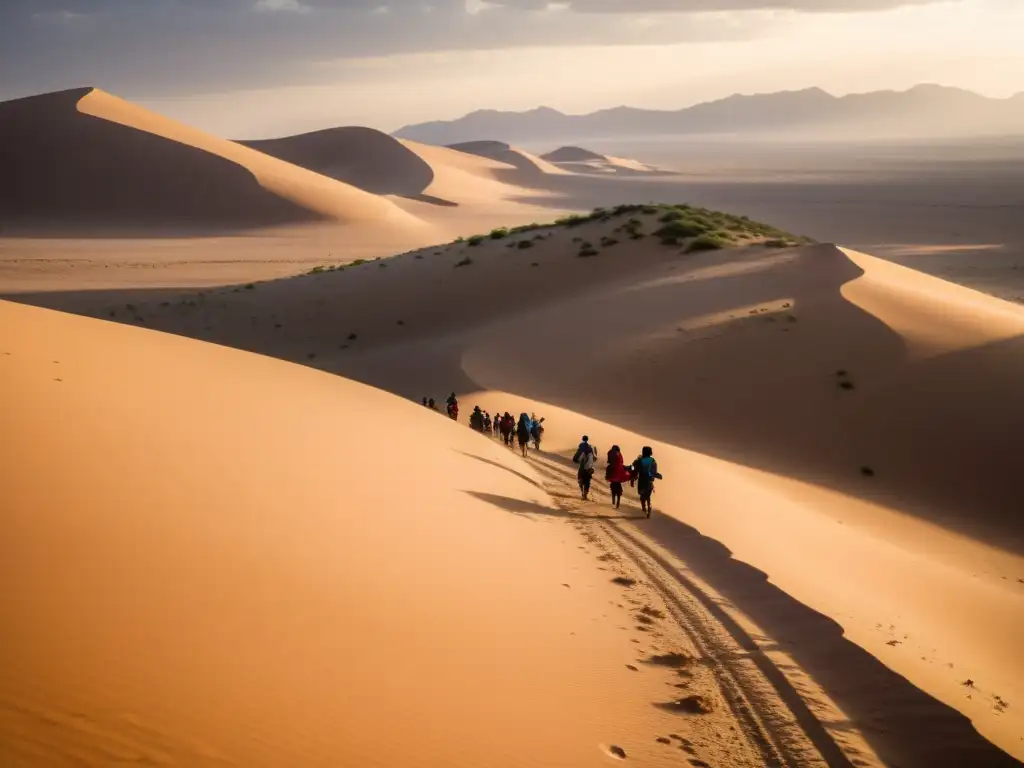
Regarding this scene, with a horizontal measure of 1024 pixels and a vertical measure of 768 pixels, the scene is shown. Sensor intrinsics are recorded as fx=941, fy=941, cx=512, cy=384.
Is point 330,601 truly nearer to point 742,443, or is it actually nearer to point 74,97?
point 742,443

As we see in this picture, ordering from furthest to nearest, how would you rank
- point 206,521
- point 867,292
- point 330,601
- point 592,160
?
point 592,160
point 867,292
point 206,521
point 330,601

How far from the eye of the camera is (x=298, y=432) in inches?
433

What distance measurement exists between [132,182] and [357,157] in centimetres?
5837

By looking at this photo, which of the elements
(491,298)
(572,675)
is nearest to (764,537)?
(572,675)

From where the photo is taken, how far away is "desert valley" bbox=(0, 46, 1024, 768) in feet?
16.9

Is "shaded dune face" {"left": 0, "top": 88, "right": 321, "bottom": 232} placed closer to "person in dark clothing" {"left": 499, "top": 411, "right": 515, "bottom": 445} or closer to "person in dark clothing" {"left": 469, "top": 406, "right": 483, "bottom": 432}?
"person in dark clothing" {"left": 469, "top": 406, "right": 483, "bottom": 432}

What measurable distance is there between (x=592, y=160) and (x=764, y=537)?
188325 mm

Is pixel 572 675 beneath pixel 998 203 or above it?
beneath

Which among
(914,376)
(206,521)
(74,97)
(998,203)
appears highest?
(998,203)

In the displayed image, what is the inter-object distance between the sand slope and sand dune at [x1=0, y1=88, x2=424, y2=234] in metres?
65.4

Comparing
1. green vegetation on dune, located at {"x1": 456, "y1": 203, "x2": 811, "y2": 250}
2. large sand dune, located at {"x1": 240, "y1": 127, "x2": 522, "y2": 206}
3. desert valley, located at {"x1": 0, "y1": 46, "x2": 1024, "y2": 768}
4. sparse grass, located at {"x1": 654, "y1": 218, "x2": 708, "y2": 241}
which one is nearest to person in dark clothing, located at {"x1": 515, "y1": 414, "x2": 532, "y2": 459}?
desert valley, located at {"x1": 0, "y1": 46, "x2": 1024, "y2": 768}

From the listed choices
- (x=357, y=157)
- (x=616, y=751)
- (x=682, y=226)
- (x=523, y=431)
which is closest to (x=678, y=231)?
(x=682, y=226)

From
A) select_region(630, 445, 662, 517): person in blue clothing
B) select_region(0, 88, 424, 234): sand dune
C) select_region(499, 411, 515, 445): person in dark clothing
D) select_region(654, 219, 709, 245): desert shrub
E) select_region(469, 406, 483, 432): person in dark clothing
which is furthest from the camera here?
select_region(0, 88, 424, 234): sand dune

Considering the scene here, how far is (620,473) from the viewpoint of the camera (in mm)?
12812
